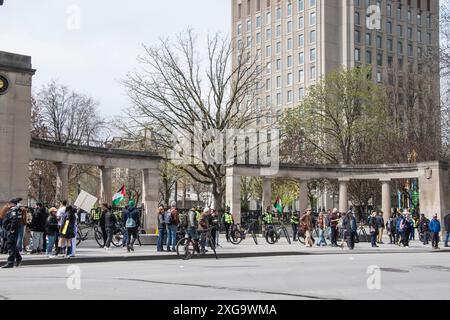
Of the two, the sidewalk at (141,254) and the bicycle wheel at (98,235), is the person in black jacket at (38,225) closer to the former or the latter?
the sidewalk at (141,254)

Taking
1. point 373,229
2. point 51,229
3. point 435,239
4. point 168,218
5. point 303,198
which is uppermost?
point 303,198

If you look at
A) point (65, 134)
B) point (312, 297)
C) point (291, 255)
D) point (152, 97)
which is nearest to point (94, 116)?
point (65, 134)

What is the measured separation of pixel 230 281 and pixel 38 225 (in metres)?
10.4

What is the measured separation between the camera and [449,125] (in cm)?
4253

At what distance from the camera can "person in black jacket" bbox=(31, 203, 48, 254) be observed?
20953mm

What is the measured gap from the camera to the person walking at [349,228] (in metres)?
26.2

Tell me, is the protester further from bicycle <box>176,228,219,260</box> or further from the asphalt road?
the asphalt road

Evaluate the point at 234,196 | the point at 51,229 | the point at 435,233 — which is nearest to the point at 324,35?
the point at 234,196

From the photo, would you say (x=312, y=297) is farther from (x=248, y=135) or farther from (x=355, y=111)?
(x=355, y=111)

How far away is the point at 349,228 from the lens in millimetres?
26359

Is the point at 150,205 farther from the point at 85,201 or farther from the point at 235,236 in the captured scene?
the point at 85,201

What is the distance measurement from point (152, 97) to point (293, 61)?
2465 inches

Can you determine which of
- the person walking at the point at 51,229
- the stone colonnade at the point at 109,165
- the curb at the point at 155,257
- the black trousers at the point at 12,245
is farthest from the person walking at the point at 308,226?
the black trousers at the point at 12,245

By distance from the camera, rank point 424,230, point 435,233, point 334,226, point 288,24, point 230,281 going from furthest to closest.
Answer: point 288,24, point 424,230, point 435,233, point 334,226, point 230,281
